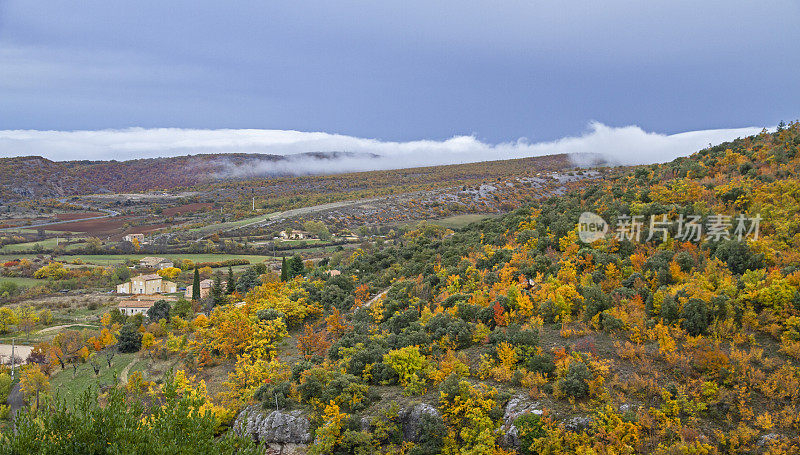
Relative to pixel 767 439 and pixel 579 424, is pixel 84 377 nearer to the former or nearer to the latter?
pixel 579 424

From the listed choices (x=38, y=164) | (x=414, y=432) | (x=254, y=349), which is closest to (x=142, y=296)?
(x=254, y=349)

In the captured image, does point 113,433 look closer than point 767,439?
Yes

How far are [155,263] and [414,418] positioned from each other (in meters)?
73.3

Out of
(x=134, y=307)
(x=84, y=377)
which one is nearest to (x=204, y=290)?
(x=134, y=307)

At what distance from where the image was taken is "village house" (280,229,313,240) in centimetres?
8838

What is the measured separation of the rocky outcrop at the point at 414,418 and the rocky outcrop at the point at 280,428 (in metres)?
2.98

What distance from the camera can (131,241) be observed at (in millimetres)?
92125

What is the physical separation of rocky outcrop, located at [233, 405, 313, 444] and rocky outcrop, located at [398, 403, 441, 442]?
298 cm

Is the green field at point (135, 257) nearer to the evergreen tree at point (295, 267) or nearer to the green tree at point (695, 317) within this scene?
the evergreen tree at point (295, 267)

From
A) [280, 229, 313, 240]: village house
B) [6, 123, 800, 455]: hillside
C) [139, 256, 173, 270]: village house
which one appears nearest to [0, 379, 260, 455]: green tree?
[6, 123, 800, 455]: hillside

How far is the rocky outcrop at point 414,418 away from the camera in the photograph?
13.8 meters

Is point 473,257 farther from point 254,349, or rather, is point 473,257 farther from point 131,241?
point 131,241

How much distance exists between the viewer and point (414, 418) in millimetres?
13953

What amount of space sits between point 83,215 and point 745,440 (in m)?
157
